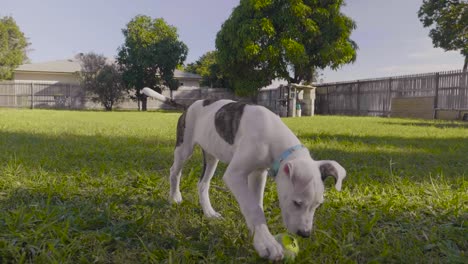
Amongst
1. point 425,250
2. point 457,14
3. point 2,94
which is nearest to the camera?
point 425,250

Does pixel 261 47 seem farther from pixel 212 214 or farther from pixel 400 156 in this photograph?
pixel 212 214

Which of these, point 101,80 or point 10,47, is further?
point 10,47

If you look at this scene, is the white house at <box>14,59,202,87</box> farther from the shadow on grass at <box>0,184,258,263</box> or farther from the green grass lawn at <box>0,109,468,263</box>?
the shadow on grass at <box>0,184,258,263</box>

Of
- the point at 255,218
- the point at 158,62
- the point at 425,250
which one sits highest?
the point at 158,62

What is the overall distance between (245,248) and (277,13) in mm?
25674

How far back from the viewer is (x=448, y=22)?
26.3m

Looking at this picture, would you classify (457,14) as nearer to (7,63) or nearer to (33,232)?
(33,232)

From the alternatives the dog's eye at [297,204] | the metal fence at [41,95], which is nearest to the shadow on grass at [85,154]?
the dog's eye at [297,204]

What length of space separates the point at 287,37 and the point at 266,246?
24.7 meters

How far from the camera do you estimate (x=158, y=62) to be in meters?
30.9

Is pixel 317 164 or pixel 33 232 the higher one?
pixel 317 164

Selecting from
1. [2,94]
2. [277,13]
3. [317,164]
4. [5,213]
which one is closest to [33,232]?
[5,213]

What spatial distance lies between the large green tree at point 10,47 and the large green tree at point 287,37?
84.5 ft

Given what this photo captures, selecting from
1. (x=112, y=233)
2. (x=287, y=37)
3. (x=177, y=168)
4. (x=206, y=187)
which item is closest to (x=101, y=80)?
(x=287, y=37)
